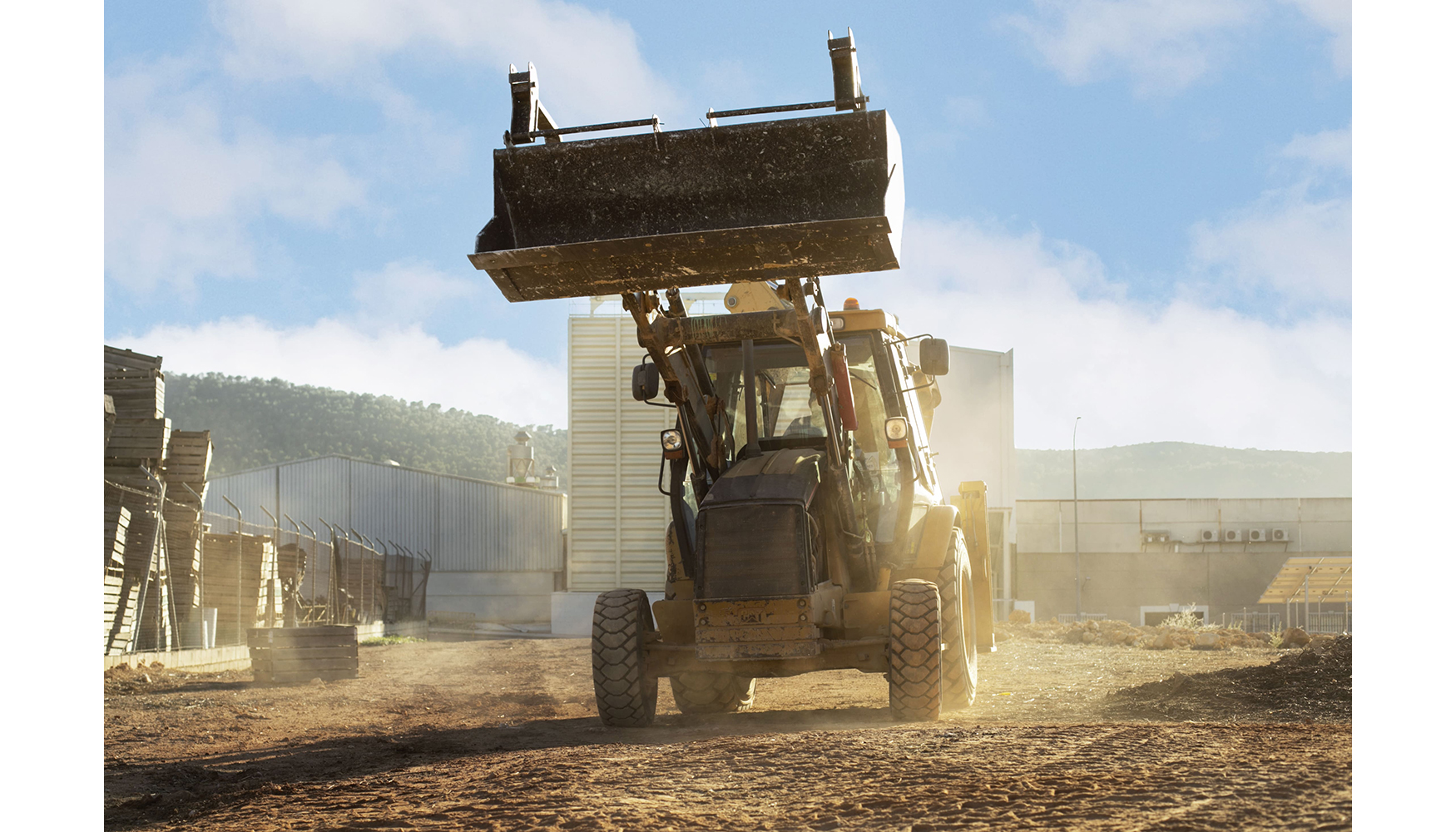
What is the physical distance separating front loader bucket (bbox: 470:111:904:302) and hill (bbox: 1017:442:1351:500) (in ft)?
430

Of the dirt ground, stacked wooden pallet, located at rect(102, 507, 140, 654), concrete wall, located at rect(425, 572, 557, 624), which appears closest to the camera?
the dirt ground

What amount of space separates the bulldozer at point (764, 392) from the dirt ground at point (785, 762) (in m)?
0.50

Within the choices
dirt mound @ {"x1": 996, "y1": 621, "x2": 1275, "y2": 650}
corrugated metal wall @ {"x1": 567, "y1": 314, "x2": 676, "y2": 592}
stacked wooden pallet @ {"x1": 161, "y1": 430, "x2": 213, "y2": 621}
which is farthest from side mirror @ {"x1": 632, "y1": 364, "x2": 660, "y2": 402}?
corrugated metal wall @ {"x1": 567, "y1": 314, "x2": 676, "y2": 592}

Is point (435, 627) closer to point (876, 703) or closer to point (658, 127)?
point (876, 703)

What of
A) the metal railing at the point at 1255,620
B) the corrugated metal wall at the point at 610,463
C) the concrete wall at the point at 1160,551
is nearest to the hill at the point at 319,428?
the concrete wall at the point at 1160,551

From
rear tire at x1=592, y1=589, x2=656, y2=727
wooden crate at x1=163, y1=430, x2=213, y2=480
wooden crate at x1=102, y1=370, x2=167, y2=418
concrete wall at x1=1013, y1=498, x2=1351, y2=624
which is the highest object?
wooden crate at x1=102, y1=370, x2=167, y2=418

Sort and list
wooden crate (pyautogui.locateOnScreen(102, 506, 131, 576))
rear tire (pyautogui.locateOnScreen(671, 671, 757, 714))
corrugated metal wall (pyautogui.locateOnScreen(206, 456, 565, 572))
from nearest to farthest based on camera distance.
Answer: rear tire (pyautogui.locateOnScreen(671, 671, 757, 714)) < wooden crate (pyautogui.locateOnScreen(102, 506, 131, 576)) < corrugated metal wall (pyautogui.locateOnScreen(206, 456, 565, 572))

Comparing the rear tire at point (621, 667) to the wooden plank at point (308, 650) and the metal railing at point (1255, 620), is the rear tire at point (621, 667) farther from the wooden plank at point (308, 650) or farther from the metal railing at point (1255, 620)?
the metal railing at point (1255, 620)

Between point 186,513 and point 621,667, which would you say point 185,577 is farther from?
point 621,667

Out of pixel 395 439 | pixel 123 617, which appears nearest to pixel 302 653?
pixel 123 617

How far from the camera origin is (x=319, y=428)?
393 ft

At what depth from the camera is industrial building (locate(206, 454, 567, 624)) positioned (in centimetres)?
4641

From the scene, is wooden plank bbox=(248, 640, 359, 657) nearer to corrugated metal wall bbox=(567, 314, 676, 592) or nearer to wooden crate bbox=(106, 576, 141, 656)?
wooden crate bbox=(106, 576, 141, 656)

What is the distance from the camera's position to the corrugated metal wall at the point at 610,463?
31.7m
